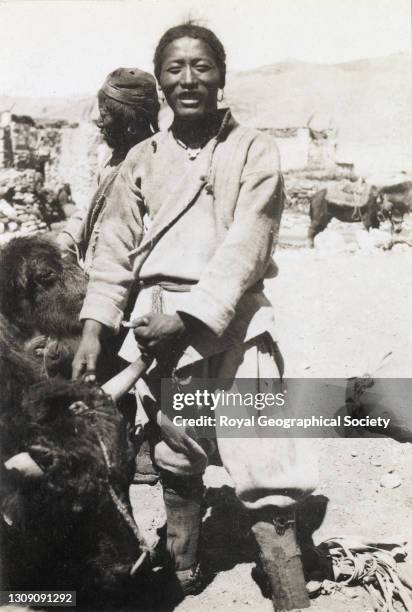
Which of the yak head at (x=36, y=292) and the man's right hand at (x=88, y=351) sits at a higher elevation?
the yak head at (x=36, y=292)

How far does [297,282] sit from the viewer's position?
6270 millimetres

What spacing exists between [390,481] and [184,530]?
954mm

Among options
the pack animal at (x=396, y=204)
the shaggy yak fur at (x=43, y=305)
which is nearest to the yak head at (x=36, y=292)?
the shaggy yak fur at (x=43, y=305)

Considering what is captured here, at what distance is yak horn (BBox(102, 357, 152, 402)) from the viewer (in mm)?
1549

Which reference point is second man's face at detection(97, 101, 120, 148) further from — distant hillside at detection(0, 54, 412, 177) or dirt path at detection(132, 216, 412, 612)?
distant hillside at detection(0, 54, 412, 177)

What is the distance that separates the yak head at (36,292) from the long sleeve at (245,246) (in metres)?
0.48

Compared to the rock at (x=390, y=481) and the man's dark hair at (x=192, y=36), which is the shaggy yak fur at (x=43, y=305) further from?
the rock at (x=390, y=481)

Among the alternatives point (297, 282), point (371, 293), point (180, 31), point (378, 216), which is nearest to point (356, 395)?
point (180, 31)

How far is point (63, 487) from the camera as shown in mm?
1454

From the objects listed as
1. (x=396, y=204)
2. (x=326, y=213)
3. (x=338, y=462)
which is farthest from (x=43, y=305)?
(x=326, y=213)

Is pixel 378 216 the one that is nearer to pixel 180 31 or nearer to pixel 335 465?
pixel 335 465

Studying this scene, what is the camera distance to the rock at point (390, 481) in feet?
7.90

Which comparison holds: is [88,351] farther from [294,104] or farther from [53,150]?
[294,104]

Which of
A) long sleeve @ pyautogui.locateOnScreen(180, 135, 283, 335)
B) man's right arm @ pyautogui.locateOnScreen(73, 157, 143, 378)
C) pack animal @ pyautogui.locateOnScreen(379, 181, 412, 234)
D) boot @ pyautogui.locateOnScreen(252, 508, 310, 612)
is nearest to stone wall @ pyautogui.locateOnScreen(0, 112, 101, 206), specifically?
pack animal @ pyautogui.locateOnScreen(379, 181, 412, 234)
